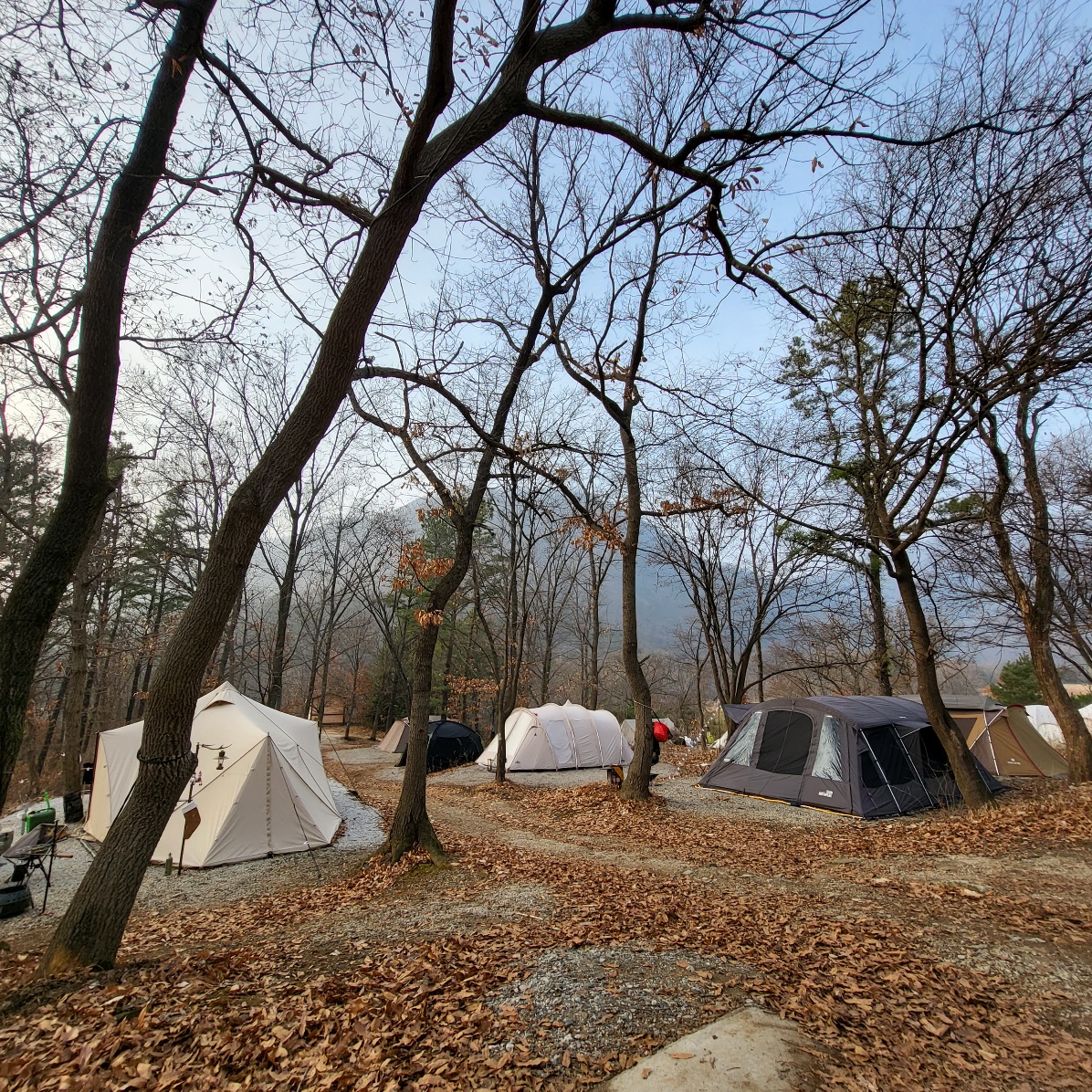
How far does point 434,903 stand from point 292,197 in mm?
6095

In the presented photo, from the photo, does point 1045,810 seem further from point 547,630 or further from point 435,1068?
point 547,630

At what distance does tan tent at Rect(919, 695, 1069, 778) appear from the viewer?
1300 cm

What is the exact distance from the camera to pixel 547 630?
→ 26.8 meters

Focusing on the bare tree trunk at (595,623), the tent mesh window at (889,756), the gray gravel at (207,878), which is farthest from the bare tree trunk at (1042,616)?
the bare tree trunk at (595,623)

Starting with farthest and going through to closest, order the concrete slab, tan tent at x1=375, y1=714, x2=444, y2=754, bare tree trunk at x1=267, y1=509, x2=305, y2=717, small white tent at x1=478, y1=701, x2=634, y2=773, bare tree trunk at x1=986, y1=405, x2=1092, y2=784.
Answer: tan tent at x1=375, y1=714, x2=444, y2=754
bare tree trunk at x1=267, y1=509, x2=305, y2=717
small white tent at x1=478, y1=701, x2=634, y2=773
bare tree trunk at x1=986, y1=405, x2=1092, y2=784
the concrete slab

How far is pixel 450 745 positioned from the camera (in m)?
19.5

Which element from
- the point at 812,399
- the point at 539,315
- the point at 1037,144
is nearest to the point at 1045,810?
the point at 812,399

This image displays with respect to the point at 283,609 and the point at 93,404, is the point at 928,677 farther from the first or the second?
the point at 283,609

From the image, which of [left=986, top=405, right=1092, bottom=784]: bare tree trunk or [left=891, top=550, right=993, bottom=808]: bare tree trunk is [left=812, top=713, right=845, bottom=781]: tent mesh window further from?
[left=986, top=405, right=1092, bottom=784]: bare tree trunk

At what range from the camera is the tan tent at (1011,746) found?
42.7 ft

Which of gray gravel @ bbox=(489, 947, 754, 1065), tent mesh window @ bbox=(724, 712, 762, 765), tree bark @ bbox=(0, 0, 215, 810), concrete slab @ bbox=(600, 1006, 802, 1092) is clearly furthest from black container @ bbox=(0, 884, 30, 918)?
tent mesh window @ bbox=(724, 712, 762, 765)

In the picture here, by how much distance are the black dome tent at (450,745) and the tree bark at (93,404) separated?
1604 centimetres

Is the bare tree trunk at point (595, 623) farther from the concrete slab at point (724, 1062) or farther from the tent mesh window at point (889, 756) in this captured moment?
the concrete slab at point (724, 1062)

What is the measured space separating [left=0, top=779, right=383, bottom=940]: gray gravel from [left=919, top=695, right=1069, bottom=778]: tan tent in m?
12.4
